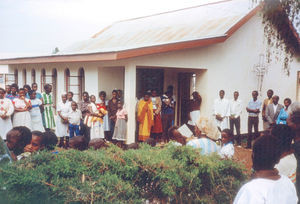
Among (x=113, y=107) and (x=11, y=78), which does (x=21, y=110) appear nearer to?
(x=113, y=107)

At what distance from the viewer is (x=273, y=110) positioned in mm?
8922

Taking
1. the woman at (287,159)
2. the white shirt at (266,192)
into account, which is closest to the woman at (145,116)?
the woman at (287,159)

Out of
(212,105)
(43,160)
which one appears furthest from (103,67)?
(43,160)

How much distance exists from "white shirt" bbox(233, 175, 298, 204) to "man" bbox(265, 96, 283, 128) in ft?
24.2

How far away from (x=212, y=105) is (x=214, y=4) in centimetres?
564

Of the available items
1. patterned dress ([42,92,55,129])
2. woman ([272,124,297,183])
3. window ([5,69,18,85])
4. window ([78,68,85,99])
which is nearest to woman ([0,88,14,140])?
patterned dress ([42,92,55,129])

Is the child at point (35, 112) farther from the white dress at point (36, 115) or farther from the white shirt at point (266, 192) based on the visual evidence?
the white shirt at point (266, 192)

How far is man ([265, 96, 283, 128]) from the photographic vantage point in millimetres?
8828

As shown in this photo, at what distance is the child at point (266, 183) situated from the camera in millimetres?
1772

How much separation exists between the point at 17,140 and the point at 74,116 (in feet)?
16.3

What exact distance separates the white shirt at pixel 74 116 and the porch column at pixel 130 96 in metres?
1.28

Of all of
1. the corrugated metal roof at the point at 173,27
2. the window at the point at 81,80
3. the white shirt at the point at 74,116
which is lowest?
the white shirt at the point at 74,116

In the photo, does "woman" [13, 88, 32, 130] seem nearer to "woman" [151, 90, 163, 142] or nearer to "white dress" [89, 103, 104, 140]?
"white dress" [89, 103, 104, 140]

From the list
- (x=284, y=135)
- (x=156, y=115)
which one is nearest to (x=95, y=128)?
(x=156, y=115)
